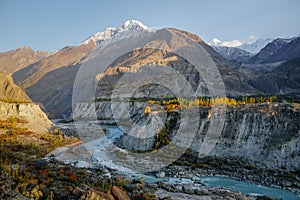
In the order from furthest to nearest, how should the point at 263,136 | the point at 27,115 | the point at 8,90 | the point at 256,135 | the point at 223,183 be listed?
1. the point at 8,90
2. the point at 27,115
3. the point at 256,135
4. the point at 263,136
5. the point at 223,183

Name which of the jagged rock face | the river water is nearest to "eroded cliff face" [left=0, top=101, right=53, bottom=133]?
the river water

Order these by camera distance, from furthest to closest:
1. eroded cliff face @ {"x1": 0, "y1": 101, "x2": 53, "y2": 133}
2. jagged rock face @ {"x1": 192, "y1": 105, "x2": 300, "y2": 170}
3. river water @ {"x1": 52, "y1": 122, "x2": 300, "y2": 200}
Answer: eroded cliff face @ {"x1": 0, "y1": 101, "x2": 53, "y2": 133} → jagged rock face @ {"x1": 192, "y1": 105, "x2": 300, "y2": 170} → river water @ {"x1": 52, "y1": 122, "x2": 300, "y2": 200}

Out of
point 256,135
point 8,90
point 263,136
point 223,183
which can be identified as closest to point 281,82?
point 256,135

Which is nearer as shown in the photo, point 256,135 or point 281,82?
point 256,135

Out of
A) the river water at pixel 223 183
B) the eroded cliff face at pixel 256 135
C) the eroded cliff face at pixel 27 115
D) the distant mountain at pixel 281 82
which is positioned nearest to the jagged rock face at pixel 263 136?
the eroded cliff face at pixel 256 135

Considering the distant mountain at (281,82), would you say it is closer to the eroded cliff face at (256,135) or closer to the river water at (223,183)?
the eroded cliff face at (256,135)

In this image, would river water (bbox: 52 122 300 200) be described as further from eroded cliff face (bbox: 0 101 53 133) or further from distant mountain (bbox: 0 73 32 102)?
distant mountain (bbox: 0 73 32 102)

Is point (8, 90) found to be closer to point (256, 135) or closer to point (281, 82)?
point (256, 135)

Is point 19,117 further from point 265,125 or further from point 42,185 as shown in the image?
point 265,125
